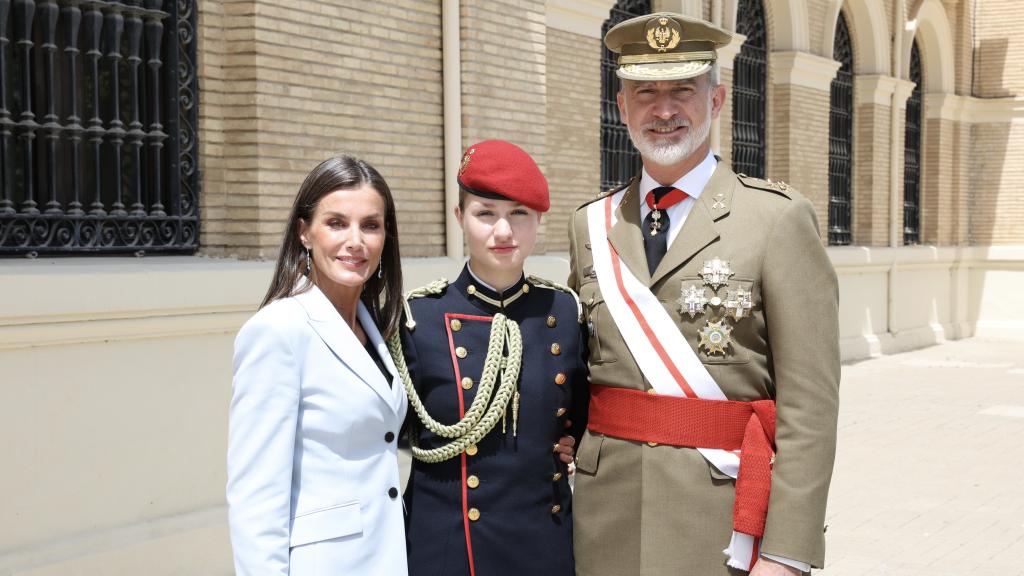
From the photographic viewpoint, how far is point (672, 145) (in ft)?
8.91

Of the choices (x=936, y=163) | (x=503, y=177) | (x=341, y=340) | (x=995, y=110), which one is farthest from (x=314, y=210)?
(x=995, y=110)

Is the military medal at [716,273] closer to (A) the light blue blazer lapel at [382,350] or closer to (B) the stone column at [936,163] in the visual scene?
(A) the light blue blazer lapel at [382,350]

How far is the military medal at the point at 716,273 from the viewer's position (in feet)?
8.72

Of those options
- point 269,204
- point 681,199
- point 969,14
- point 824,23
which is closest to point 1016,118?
point 969,14

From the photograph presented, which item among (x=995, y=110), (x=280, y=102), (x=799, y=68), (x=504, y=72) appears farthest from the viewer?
(x=995, y=110)

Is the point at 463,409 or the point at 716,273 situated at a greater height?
the point at 716,273

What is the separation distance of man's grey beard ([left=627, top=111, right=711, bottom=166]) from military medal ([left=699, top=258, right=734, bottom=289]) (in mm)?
263

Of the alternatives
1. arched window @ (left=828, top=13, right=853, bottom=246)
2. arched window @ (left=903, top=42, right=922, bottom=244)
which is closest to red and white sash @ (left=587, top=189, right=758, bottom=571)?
arched window @ (left=828, top=13, right=853, bottom=246)

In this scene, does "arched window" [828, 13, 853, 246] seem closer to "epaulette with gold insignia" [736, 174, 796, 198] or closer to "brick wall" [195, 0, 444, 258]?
"brick wall" [195, 0, 444, 258]

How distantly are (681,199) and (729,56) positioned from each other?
9.93 m

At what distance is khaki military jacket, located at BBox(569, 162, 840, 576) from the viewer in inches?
101

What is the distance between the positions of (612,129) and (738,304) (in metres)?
8.44

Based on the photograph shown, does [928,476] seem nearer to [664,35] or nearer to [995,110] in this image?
[664,35]

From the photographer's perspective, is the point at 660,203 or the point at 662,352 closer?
the point at 662,352
